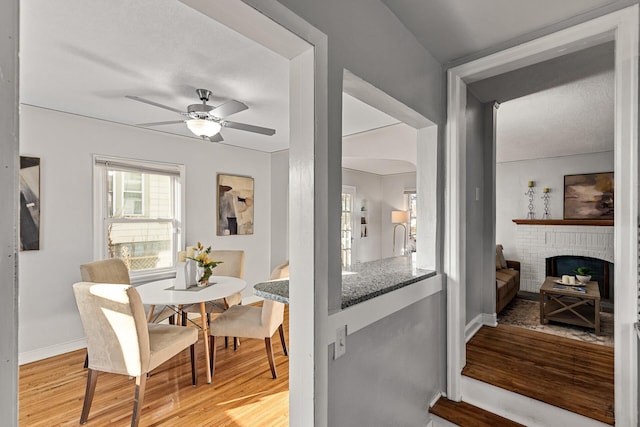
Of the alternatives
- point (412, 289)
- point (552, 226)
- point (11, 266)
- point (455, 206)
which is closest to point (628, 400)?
point (412, 289)

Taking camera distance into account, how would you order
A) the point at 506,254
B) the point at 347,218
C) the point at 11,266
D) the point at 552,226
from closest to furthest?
1. the point at 11,266
2. the point at 552,226
3. the point at 506,254
4. the point at 347,218

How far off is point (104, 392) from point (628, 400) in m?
3.36

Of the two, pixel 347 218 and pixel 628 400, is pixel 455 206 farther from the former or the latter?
pixel 347 218

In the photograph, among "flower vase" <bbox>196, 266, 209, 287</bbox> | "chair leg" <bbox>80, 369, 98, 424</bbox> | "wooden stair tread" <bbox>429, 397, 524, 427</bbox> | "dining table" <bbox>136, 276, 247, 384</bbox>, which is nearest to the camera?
"wooden stair tread" <bbox>429, 397, 524, 427</bbox>

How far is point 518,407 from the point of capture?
1860mm

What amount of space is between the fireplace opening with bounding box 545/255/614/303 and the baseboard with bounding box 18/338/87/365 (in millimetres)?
6953

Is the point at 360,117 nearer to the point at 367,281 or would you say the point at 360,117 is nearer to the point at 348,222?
the point at 367,281

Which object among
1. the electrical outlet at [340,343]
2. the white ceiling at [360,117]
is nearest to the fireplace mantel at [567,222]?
the white ceiling at [360,117]

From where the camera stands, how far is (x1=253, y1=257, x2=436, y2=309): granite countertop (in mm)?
1366

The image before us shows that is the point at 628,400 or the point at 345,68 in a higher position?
the point at 345,68

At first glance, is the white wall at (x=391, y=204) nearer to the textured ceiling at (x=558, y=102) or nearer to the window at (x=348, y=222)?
the window at (x=348, y=222)

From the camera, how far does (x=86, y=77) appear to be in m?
2.30

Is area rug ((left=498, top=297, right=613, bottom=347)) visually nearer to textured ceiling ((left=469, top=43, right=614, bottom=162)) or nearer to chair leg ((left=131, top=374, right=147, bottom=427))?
textured ceiling ((left=469, top=43, right=614, bottom=162))

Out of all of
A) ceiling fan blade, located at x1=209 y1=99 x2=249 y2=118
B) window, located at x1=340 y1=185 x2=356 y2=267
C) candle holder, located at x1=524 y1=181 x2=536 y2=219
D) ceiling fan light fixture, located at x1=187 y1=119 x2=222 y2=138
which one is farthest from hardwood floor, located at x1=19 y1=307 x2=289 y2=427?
candle holder, located at x1=524 y1=181 x2=536 y2=219
